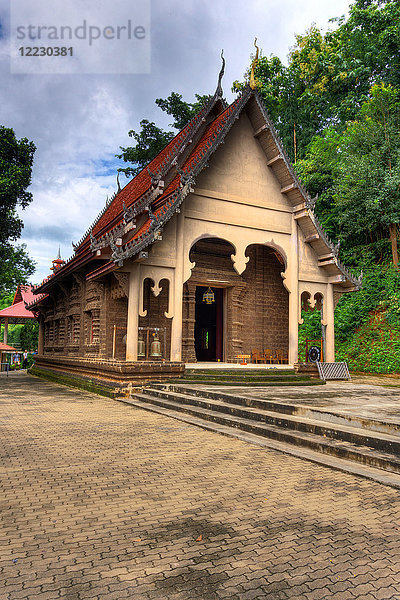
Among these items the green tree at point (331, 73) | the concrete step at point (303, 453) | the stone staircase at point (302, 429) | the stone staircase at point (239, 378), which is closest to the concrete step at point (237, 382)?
the stone staircase at point (239, 378)

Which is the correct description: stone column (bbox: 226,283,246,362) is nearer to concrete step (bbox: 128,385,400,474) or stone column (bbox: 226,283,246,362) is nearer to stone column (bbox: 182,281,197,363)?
stone column (bbox: 182,281,197,363)

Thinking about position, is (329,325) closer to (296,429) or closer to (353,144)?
(296,429)

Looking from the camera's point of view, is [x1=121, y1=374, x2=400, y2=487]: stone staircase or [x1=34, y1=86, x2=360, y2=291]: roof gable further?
[x1=34, y1=86, x2=360, y2=291]: roof gable

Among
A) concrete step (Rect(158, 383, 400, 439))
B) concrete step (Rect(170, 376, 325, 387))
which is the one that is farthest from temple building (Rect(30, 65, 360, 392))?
concrete step (Rect(158, 383, 400, 439))

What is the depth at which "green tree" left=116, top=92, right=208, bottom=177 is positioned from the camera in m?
29.1

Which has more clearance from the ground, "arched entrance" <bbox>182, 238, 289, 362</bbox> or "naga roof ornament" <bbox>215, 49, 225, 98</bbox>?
"naga roof ornament" <bbox>215, 49, 225, 98</bbox>

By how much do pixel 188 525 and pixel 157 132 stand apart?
Answer: 95.8ft

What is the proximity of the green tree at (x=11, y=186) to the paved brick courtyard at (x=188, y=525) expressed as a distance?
2110 cm

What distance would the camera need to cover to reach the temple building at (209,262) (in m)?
11.6

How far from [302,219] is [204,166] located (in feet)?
13.2

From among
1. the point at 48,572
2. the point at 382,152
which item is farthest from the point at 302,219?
the point at 48,572

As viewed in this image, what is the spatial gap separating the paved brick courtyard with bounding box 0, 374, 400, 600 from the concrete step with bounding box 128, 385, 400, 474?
1.48 feet

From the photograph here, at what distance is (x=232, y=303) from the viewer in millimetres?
16062

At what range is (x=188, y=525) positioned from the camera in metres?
3.21
